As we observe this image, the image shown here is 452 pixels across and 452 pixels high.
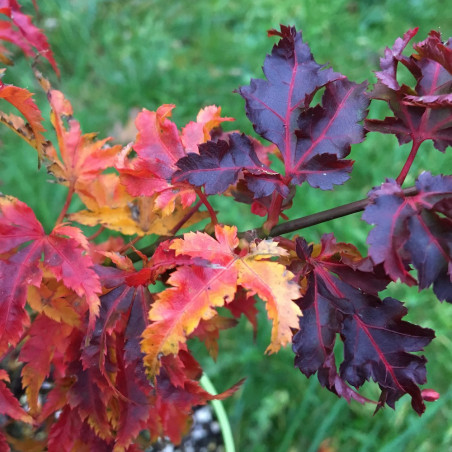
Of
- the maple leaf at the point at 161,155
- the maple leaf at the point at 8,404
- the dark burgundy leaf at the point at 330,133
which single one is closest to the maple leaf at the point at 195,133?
the maple leaf at the point at 161,155

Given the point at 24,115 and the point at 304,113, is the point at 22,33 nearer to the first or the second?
the point at 24,115

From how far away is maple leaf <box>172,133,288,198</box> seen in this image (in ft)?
1.90

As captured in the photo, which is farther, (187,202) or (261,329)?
(261,329)

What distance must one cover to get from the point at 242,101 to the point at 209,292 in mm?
1490

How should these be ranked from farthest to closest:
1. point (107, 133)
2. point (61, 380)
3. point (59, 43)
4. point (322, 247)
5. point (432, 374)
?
point (59, 43) < point (107, 133) < point (432, 374) < point (61, 380) < point (322, 247)

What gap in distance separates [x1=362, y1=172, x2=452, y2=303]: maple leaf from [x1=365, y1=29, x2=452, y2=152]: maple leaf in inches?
3.3

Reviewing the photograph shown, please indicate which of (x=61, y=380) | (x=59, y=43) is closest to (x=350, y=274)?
(x=61, y=380)

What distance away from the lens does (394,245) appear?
50 centimetres

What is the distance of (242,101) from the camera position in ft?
6.34

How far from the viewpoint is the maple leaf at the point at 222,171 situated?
0.58 m

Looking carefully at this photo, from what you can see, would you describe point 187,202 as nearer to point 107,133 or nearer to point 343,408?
point 343,408

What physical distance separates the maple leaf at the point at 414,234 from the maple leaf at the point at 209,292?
0.10m

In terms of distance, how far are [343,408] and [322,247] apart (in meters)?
0.91

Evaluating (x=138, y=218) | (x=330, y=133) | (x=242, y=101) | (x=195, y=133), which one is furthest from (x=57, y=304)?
(x=242, y=101)
